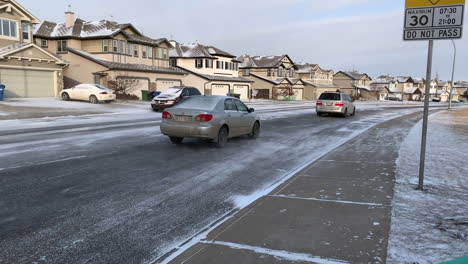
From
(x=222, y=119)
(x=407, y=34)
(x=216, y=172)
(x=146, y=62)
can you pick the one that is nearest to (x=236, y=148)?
(x=222, y=119)

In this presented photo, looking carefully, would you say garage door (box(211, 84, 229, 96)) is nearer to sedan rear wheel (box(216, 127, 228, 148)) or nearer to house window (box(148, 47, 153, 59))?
house window (box(148, 47, 153, 59))

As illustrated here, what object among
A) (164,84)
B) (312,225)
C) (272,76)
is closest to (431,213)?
(312,225)

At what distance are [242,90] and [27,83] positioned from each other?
3297cm

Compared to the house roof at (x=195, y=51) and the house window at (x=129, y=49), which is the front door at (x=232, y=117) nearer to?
the house window at (x=129, y=49)

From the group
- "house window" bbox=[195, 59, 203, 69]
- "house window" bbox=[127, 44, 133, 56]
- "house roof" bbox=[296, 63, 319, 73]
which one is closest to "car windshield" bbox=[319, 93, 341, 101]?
"house window" bbox=[127, 44, 133, 56]

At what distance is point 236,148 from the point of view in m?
10.9

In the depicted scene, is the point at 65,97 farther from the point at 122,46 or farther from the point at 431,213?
the point at 431,213

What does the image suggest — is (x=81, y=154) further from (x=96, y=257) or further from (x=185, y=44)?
(x=185, y=44)

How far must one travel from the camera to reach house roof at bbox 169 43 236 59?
52500 millimetres

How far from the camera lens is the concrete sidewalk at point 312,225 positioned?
151 inches

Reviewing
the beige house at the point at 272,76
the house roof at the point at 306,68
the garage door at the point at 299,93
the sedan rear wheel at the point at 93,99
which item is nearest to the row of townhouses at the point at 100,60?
the beige house at the point at 272,76

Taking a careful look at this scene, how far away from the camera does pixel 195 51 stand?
174 ft

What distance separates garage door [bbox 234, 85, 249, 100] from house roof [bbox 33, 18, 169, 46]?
18010mm

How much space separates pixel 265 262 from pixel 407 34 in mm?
4600
